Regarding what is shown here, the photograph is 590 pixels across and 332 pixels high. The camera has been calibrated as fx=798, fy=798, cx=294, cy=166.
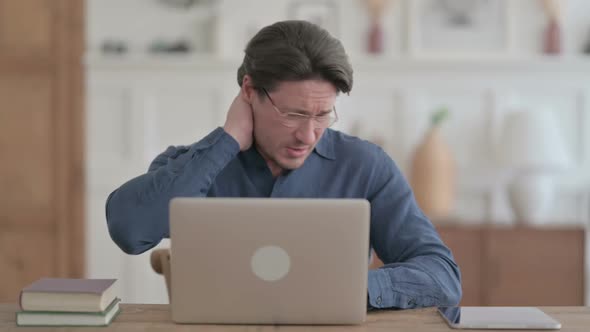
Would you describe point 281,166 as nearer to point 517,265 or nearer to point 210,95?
point 517,265

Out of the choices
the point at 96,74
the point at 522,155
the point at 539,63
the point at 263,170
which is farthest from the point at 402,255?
the point at 96,74

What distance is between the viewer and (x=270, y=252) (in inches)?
56.8

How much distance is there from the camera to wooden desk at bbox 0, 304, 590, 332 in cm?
150

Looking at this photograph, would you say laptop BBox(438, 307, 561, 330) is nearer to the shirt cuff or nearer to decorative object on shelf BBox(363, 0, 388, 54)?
the shirt cuff

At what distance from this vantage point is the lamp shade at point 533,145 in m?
3.88

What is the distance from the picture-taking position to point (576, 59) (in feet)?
13.6

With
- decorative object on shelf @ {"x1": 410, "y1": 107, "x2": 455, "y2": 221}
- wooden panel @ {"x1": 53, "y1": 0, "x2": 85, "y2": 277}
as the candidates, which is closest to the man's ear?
decorative object on shelf @ {"x1": 410, "y1": 107, "x2": 455, "y2": 221}

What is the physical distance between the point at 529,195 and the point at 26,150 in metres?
2.70

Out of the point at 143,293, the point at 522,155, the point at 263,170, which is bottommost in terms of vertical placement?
the point at 143,293

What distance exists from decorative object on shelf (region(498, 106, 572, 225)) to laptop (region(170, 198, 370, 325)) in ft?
8.65

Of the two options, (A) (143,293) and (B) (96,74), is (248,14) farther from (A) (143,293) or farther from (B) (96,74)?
(A) (143,293)

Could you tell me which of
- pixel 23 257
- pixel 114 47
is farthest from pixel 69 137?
pixel 23 257

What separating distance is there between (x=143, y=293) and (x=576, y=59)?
103 inches

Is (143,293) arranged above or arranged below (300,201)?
below
